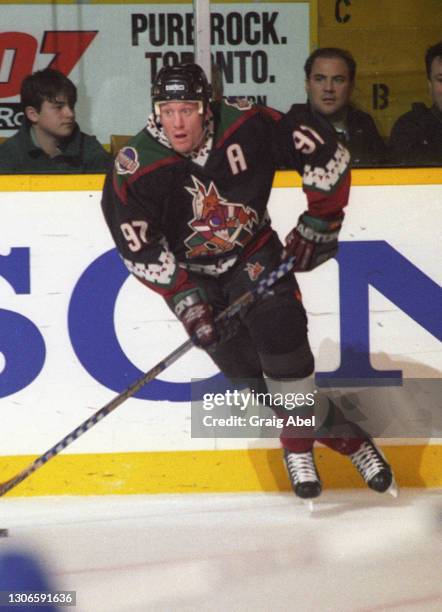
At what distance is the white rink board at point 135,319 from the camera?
3619 millimetres

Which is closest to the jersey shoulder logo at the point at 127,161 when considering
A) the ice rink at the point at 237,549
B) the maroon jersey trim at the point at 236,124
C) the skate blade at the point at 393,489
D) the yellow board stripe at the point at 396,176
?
the maroon jersey trim at the point at 236,124

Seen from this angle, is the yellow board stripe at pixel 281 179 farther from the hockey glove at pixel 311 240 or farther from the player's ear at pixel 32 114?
the hockey glove at pixel 311 240

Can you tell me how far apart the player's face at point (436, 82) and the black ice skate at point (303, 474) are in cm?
114

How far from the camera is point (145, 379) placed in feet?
11.0

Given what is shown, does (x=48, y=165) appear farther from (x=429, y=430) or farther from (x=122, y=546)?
(x=429, y=430)

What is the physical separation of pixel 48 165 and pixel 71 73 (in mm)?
283

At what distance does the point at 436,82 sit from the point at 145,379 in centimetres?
128

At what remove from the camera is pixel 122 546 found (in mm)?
3221

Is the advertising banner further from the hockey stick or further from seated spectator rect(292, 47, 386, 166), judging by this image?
the hockey stick

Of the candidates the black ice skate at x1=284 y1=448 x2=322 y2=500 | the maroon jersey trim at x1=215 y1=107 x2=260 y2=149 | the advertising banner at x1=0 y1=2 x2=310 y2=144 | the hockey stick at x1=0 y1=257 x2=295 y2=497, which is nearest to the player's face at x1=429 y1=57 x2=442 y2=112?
the advertising banner at x1=0 y1=2 x2=310 y2=144

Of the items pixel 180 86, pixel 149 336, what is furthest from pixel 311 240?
pixel 149 336

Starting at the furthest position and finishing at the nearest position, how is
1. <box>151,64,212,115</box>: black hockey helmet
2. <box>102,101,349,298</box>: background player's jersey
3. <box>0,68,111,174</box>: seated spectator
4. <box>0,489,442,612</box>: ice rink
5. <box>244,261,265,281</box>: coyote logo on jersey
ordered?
<box>0,68,111,174</box>: seated spectator
<box>244,261,265,281</box>: coyote logo on jersey
<box>102,101,349,298</box>: background player's jersey
<box>151,64,212,115</box>: black hockey helmet
<box>0,489,442,612</box>: ice rink

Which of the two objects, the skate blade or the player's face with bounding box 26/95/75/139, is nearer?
the skate blade

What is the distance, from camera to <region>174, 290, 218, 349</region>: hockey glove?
127 inches
